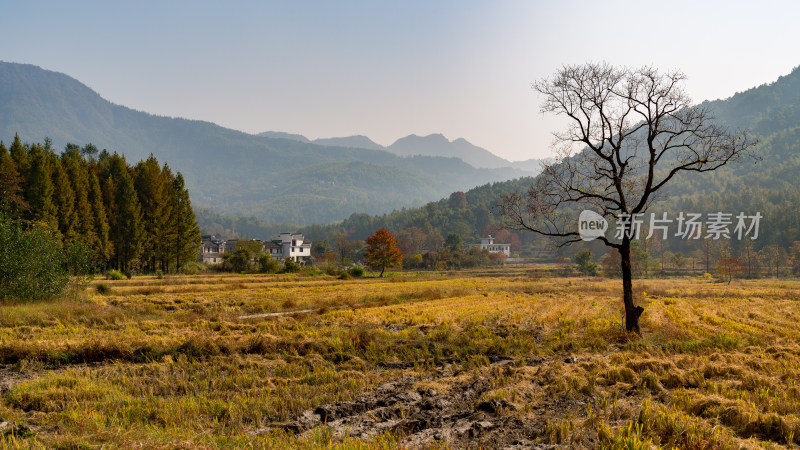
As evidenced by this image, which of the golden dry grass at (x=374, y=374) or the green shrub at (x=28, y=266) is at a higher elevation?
the green shrub at (x=28, y=266)

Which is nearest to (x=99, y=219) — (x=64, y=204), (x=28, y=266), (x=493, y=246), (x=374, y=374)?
(x=64, y=204)

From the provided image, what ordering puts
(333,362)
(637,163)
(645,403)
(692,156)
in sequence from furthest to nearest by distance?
(637,163)
(692,156)
(333,362)
(645,403)

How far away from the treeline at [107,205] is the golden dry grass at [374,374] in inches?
910

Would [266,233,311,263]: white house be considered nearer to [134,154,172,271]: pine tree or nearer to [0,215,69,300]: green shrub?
[134,154,172,271]: pine tree

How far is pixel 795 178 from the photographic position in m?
150

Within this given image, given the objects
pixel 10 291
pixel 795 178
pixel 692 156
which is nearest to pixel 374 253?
pixel 10 291

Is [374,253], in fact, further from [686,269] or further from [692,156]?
[686,269]

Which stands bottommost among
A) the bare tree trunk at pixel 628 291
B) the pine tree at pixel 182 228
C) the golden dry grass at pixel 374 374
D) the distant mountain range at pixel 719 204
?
the golden dry grass at pixel 374 374

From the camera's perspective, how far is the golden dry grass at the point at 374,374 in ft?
22.8

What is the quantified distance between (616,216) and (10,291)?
25.3 m

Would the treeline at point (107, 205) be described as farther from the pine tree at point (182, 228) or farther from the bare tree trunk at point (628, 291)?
the bare tree trunk at point (628, 291)

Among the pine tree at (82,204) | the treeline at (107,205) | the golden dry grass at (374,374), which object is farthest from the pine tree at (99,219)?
the golden dry grass at (374,374)

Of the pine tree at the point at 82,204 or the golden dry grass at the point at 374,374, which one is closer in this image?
the golden dry grass at the point at 374,374

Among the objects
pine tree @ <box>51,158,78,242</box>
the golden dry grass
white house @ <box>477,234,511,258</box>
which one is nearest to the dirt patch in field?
the golden dry grass
